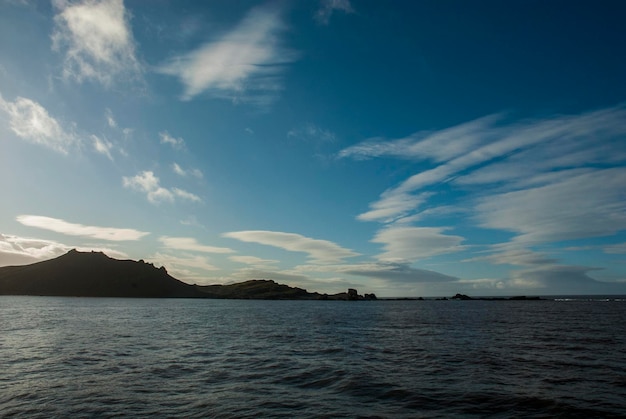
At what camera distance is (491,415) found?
20172 millimetres

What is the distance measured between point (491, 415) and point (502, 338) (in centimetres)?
4025

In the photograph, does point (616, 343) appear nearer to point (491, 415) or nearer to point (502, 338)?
point (502, 338)

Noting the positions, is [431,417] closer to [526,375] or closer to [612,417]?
[612,417]

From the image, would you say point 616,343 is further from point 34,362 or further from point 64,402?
point 34,362

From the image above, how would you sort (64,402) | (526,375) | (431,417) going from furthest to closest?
(526,375) < (64,402) < (431,417)

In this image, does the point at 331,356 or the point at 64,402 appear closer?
the point at 64,402

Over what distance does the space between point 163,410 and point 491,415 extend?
17.7m

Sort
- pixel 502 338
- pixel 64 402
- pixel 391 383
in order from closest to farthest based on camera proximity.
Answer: pixel 64 402 < pixel 391 383 < pixel 502 338

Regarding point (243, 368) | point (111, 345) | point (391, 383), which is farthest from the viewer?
point (111, 345)

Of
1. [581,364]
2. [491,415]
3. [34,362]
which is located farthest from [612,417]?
[34,362]

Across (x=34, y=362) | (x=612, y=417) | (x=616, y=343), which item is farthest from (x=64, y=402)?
(x=616, y=343)

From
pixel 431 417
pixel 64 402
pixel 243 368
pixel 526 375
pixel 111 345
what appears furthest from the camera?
pixel 111 345

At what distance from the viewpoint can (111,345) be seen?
46.3 metres

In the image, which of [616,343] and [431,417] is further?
[616,343]
